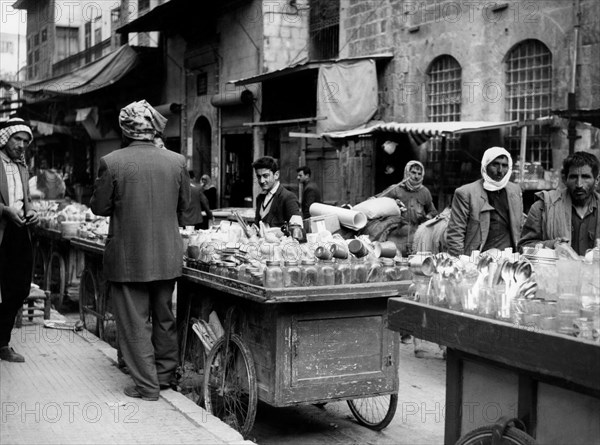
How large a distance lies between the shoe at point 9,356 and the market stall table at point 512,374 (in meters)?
3.96

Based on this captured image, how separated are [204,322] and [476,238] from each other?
2.16 meters

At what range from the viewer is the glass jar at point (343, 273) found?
5152 mm

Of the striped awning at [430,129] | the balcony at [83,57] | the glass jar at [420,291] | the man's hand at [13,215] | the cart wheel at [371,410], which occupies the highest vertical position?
the balcony at [83,57]

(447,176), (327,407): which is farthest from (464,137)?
(327,407)

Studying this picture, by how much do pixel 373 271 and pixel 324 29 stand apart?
13.9 meters

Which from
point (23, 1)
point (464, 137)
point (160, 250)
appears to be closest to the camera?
point (160, 250)

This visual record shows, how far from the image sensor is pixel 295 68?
15555mm

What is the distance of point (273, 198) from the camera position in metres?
6.99

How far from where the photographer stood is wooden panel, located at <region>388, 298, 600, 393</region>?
2.83 m

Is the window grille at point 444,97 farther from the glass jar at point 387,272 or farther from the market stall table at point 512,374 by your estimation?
the market stall table at point 512,374

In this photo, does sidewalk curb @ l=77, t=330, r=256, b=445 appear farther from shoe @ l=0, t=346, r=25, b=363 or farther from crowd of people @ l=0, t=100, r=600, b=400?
shoe @ l=0, t=346, r=25, b=363

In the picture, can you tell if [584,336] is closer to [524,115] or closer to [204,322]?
[204,322]

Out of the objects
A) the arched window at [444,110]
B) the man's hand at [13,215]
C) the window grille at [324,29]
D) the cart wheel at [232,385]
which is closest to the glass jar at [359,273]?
the cart wheel at [232,385]

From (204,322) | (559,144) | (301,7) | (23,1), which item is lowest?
(204,322)
